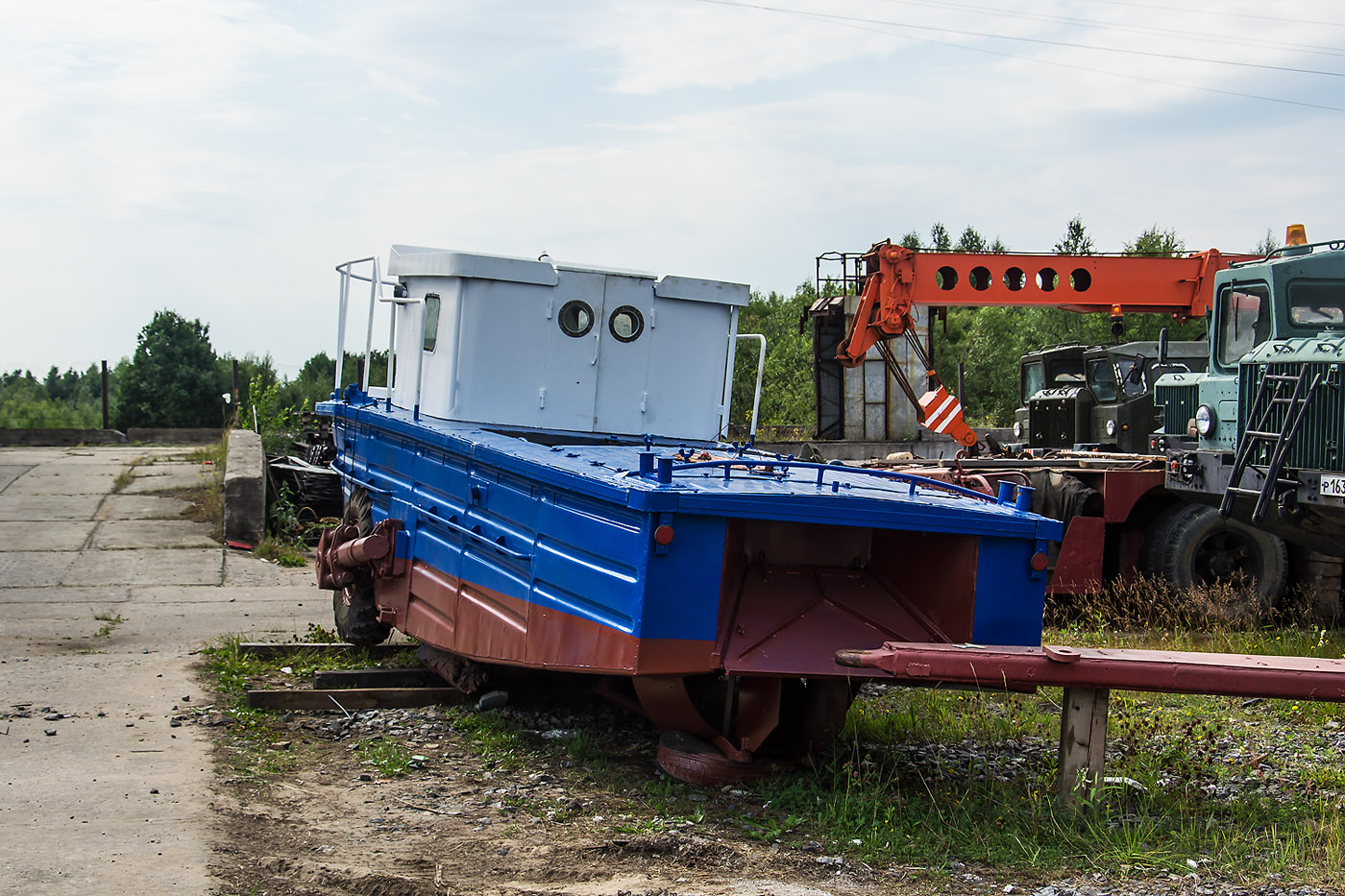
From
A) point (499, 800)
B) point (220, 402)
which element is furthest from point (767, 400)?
point (499, 800)

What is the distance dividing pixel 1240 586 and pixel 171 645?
8270mm

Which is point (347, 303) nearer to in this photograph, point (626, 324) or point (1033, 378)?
point (626, 324)

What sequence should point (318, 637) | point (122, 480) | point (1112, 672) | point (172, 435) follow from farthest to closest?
point (172, 435), point (122, 480), point (318, 637), point (1112, 672)

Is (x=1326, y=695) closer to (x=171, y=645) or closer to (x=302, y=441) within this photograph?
(x=171, y=645)

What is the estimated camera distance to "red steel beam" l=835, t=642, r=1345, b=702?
4727mm

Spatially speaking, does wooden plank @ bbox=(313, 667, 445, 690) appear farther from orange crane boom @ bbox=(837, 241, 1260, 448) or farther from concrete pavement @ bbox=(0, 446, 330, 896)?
orange crane boom @ bbox=(837, 241, 1260, 448)

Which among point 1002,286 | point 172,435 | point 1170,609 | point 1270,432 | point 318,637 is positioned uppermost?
point 1002,286

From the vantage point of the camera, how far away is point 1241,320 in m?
9.72

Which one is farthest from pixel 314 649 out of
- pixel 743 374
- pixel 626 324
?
pixel 743 374

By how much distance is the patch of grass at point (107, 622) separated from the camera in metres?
9.01

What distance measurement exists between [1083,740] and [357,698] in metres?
3.96

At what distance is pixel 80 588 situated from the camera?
35.4 feet

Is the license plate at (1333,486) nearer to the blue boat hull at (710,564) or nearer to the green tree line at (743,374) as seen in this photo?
the blue boat hull at (710,564)

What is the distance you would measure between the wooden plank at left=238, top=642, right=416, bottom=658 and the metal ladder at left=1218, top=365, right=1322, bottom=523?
594 centimetres
